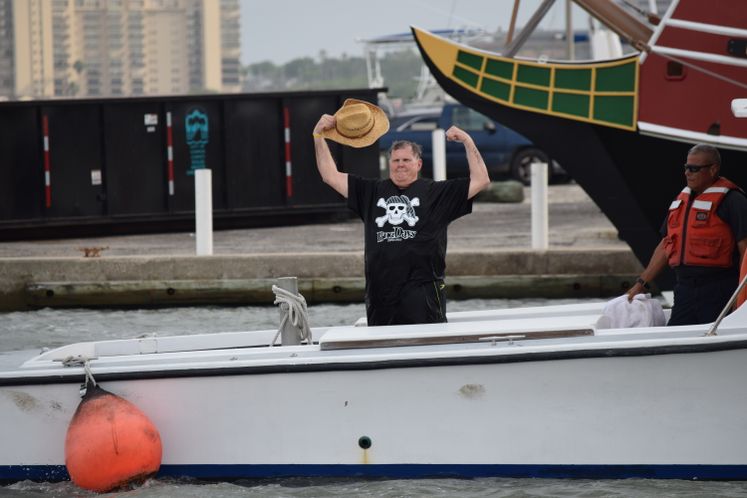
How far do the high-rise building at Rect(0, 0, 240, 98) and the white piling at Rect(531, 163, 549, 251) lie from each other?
8663 centimetres

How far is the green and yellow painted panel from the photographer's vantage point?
12.5 meters

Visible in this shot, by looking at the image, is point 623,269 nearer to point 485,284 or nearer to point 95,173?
point 485,284

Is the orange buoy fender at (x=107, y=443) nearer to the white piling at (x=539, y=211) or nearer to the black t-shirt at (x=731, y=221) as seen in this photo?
the black t-shirt at (x=731, y=221)

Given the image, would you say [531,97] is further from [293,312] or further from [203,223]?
[293,312]

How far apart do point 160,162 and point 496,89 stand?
656 cm

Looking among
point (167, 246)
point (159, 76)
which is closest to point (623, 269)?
point (167, 246)

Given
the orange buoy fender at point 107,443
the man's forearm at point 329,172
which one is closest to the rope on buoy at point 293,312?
the man's forearm at point 329,172

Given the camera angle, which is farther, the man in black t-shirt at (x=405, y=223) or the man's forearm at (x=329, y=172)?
the man's forearm at (x=329, y=172)

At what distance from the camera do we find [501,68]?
1309 cm

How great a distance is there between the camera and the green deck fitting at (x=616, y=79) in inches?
484

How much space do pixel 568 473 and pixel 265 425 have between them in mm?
1456

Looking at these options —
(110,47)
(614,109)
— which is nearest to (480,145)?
(614,109)

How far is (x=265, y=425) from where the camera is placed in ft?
23.2

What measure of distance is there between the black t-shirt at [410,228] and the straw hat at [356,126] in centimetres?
29
